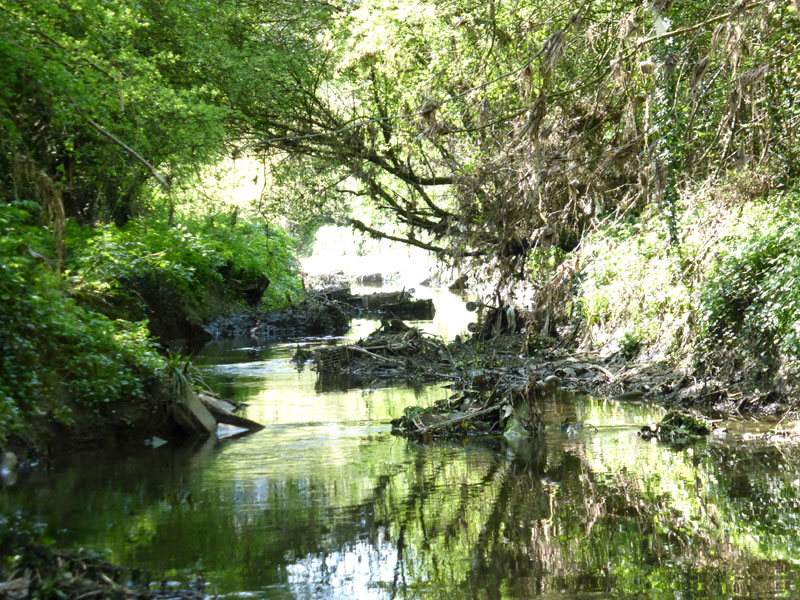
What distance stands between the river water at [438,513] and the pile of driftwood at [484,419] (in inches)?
12.1

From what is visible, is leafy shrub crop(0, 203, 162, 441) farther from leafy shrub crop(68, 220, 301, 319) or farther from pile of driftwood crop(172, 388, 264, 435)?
leafy shrub crop(68, 220, 301, 319)

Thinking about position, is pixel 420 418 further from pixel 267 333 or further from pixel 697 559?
pixel 267 333

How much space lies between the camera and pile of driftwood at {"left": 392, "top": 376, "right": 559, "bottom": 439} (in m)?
11.5

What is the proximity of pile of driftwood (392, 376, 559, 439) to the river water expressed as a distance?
1.01 feet

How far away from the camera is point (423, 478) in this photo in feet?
29.3

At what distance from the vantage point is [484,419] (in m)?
12.0

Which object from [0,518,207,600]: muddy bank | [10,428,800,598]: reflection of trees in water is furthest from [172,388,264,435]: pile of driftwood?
[0,518,207,600]: muddy bank

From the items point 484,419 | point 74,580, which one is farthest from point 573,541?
point 484,419

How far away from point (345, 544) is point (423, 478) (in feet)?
7.60

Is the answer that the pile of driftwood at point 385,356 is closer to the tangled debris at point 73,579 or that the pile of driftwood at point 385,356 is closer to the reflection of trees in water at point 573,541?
the reflection of trees in water at point 573,541

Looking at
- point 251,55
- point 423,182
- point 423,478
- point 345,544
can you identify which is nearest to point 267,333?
point 423,182

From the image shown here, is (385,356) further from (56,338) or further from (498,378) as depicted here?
(56,338)

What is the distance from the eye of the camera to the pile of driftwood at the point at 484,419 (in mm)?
11523

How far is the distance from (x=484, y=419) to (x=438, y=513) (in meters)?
4.49
